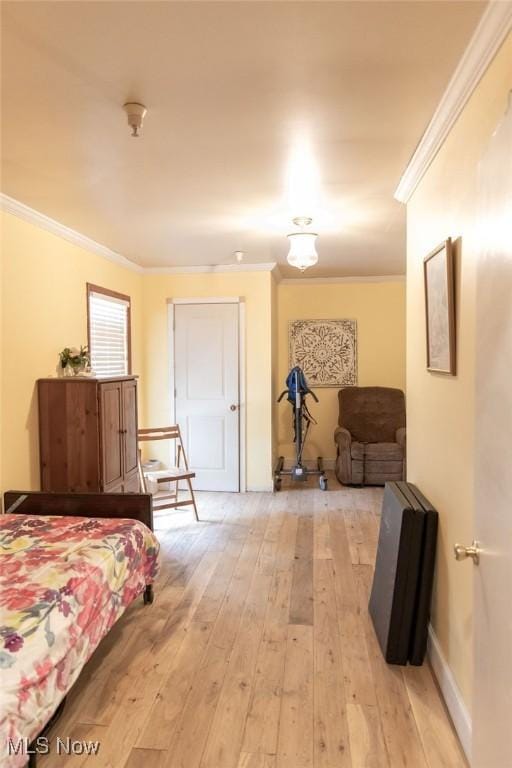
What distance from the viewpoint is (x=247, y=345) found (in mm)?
5336

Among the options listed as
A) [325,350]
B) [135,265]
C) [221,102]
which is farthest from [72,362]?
[325,350]

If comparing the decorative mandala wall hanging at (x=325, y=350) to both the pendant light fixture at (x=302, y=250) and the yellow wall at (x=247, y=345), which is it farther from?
the pendant light fixture at (x=302, y=250)

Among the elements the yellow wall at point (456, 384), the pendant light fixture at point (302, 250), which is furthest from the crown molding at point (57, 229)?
the yellow wall at point (456, 384)

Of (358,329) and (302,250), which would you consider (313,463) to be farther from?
(302,250)

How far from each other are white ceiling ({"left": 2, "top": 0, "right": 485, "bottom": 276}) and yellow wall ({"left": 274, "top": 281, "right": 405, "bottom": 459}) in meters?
2.76

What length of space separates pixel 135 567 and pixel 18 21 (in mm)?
2318

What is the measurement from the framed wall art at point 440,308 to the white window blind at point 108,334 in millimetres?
2934

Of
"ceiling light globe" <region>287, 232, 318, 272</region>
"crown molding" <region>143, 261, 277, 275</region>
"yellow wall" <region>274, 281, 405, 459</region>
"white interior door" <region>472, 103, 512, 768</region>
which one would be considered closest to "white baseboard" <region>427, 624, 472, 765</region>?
"white interior door" <region>472, 103, 512, 768</region>

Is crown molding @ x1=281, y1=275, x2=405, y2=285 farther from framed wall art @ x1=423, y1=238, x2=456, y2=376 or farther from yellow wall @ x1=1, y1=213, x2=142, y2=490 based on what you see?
framed wall art @ x1=423, y1=238, x2=456, y2=376

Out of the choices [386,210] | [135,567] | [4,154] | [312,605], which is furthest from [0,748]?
[386,210]

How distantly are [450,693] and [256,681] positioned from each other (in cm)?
83

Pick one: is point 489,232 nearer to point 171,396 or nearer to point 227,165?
point 227,165

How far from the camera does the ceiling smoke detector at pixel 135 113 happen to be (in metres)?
1.89

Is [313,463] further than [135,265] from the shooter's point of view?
Yes
